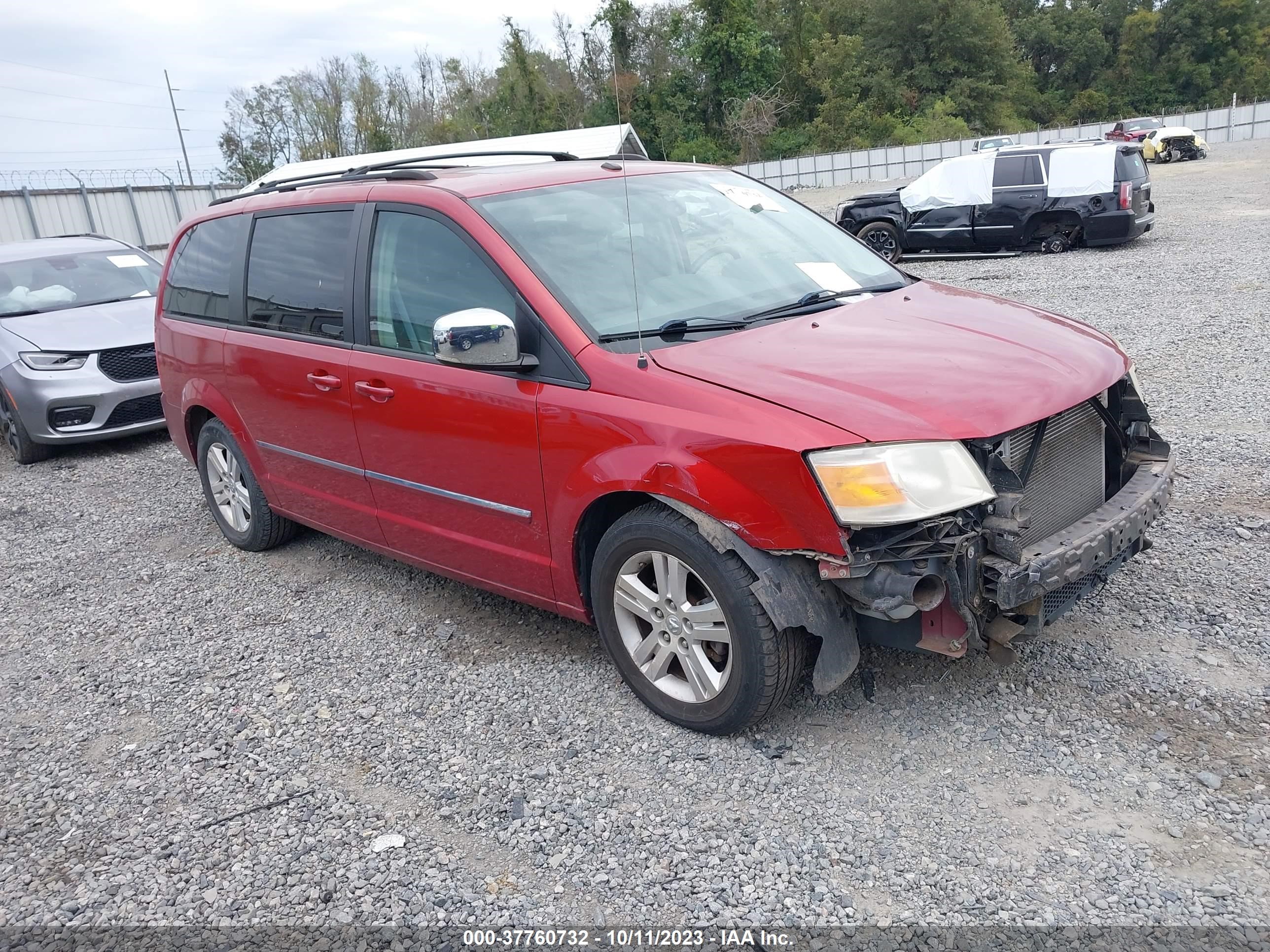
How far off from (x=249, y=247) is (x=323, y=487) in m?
1.28

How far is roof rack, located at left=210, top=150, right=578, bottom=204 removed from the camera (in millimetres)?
4133

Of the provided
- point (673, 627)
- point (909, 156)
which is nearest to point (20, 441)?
point (673, 627)

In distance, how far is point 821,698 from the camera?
335cm

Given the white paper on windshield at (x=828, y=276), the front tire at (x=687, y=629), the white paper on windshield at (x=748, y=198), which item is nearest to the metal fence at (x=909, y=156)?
the white paper on windshield at (x=748, y=198)

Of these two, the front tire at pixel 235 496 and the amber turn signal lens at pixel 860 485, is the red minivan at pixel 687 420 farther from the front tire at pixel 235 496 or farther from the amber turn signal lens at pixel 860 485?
the front tire at pixel 235 496

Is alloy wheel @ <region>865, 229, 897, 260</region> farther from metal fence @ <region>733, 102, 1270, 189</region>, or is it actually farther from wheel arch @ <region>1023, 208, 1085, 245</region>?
metal fence @ <region>733, 102, 1270, 189</region>

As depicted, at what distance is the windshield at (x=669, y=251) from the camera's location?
11.2 ft

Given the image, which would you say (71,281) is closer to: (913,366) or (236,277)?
(236,277)

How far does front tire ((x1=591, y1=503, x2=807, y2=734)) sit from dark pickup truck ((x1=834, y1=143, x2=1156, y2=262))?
11.4 m

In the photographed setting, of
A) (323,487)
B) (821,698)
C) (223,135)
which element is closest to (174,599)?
(323,487)

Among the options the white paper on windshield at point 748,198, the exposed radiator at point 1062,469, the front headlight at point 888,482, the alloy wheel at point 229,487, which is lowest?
the alloy wheel at point 229,487

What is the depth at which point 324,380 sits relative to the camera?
4.11m

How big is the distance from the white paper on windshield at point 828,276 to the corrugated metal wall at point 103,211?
75.4 feet

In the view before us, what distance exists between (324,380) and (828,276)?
2185 mm
